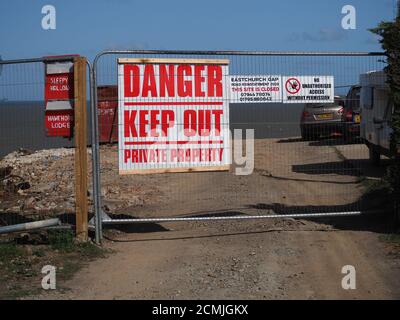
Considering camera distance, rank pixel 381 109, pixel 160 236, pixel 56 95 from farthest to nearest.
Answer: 1. pixel 381 109
2. pixel 160 236
3. pixel 56 95

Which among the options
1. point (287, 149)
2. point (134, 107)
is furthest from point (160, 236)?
point (287, 149)

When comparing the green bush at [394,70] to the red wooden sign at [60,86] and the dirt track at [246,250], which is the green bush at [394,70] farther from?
the red wooden sign at [60,86]

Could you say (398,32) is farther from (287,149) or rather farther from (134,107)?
(287,149)

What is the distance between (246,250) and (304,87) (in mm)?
2456

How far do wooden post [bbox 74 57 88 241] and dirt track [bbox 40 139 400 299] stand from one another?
540 mm

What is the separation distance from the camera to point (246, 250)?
27.2 feet

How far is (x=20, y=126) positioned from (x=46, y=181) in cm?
519

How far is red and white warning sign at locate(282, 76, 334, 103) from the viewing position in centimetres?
895

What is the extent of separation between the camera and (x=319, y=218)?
32.4 ft

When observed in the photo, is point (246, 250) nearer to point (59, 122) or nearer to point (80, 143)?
point (80, 143)

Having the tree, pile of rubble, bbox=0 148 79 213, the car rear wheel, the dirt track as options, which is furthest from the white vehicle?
pile of rubble, bbox=0 148 79 213

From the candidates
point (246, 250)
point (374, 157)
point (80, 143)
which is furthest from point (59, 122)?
point (374, 157)
